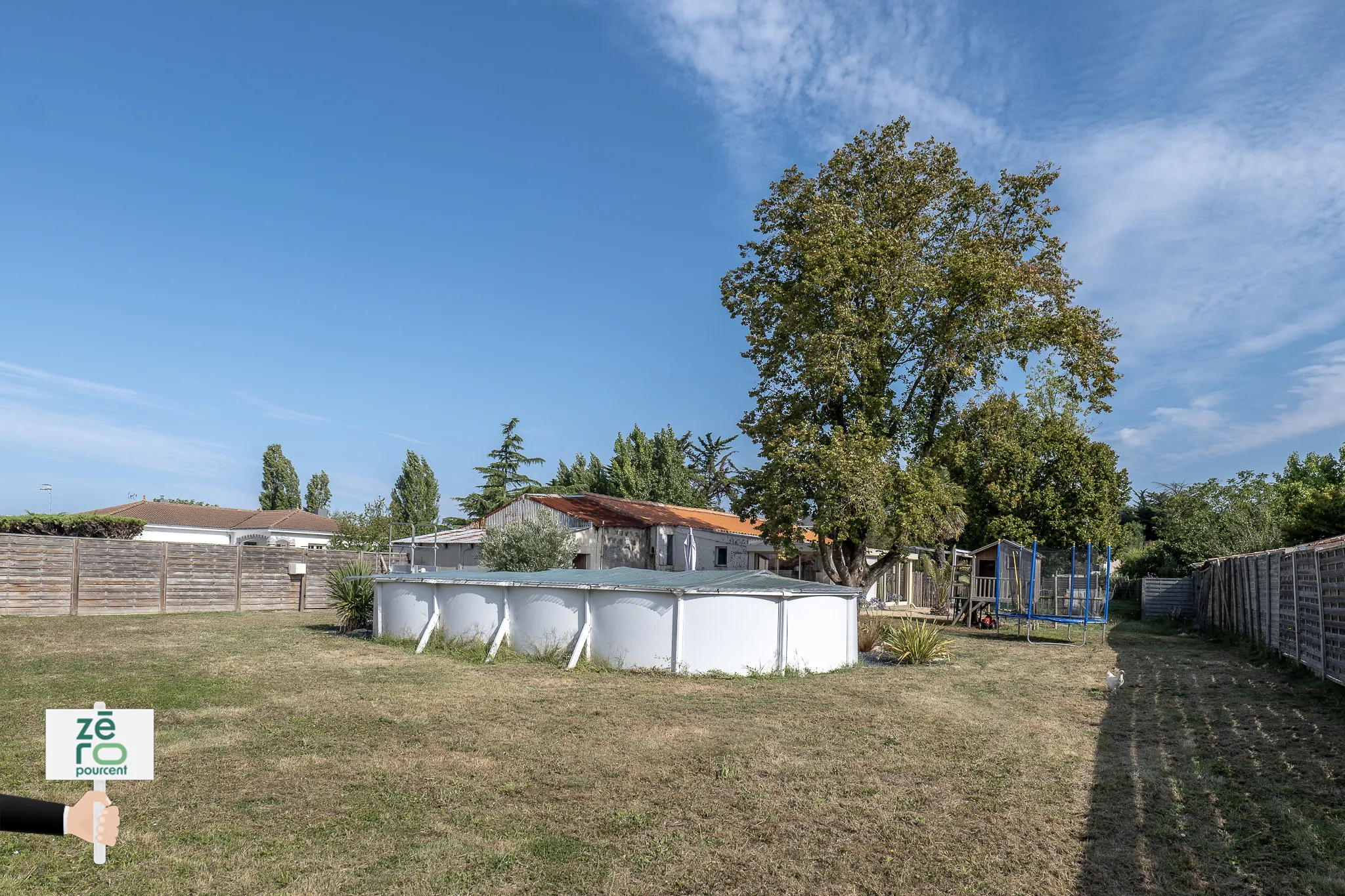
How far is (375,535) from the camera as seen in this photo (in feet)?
129

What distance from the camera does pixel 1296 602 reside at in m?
14.9

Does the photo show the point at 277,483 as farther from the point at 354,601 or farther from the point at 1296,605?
the point at 1296,605

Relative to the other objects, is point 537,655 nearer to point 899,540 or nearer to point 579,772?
point 579,772

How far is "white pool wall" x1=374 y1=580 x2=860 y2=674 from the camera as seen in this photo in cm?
1403

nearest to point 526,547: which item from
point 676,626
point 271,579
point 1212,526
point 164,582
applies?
point 271,579

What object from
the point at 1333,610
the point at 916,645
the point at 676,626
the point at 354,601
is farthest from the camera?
the point at 354,601

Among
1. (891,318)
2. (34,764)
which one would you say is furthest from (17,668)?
(891,318)

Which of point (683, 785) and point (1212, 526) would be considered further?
point (1212, 526)

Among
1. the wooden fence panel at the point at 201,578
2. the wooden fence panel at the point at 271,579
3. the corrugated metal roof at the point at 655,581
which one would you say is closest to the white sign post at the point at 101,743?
the corrugated metal roof at the point at 655,581

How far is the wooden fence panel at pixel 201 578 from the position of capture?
24.7 meters

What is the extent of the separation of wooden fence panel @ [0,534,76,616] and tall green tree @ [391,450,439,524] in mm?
37658

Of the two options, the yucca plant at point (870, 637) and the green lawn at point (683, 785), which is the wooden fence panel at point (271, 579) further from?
the yucca plant at point (870, 637)

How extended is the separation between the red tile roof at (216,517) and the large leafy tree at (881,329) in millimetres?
36835

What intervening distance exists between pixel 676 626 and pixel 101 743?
36.6ft
